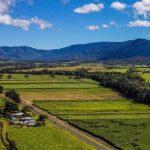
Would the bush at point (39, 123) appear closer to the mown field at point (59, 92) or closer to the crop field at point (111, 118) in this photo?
the crop field at point (111, 118)

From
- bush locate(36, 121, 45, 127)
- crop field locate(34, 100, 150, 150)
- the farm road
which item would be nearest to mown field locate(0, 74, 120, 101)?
crop field locate(34, 100, 150, 150)

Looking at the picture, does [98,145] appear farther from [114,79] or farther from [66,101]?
[114,79]

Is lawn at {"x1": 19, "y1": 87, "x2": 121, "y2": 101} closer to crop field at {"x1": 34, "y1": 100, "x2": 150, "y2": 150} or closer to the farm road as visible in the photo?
crop field at {"x1": 34, "y1": 100, "x2": 150, "y2": 150}

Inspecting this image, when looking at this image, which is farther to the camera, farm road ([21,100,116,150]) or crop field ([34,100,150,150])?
crop field ([34,100,150,150])

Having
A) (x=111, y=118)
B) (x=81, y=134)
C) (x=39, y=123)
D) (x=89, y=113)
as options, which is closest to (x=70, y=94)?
(x=89, y=113)

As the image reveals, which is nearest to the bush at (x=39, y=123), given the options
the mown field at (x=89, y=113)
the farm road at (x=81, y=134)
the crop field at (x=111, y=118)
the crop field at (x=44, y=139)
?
the mown field at (x=89, y=113)

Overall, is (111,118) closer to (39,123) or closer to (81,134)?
(81,134)
